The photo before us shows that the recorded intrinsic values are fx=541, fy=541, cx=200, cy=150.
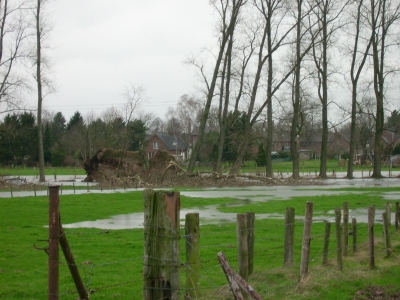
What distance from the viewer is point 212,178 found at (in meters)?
42.7

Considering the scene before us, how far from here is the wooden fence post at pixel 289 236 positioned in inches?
359

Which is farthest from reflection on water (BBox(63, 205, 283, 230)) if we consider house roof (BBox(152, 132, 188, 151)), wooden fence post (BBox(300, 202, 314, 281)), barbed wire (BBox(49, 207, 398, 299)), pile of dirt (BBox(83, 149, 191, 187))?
house roof (BBox(152, 132, 188, 151))

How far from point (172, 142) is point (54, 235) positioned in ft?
384

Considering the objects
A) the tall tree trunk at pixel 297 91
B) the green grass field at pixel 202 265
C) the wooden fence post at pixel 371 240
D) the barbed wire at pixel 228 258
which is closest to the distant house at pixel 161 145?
the tall tree trunk at pixel 297 91

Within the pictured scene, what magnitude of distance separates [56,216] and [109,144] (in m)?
63.3

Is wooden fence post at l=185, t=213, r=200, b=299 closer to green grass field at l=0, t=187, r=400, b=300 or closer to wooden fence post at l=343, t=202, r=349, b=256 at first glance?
green grass field at l=0, t=187, r=400, b=300

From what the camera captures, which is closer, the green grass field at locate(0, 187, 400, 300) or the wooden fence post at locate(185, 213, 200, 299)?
the wooden fence post at locate(185, 213, 200, 299)

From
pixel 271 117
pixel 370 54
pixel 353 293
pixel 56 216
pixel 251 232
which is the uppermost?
pixel 370 54

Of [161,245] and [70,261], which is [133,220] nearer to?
[70,261]

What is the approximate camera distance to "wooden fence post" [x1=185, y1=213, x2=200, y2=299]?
6.30m

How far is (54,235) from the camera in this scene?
5746mm

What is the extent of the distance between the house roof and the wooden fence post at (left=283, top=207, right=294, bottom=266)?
104 m

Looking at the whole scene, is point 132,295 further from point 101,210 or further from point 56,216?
point 101,210

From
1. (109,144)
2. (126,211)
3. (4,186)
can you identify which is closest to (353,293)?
(126,211)
